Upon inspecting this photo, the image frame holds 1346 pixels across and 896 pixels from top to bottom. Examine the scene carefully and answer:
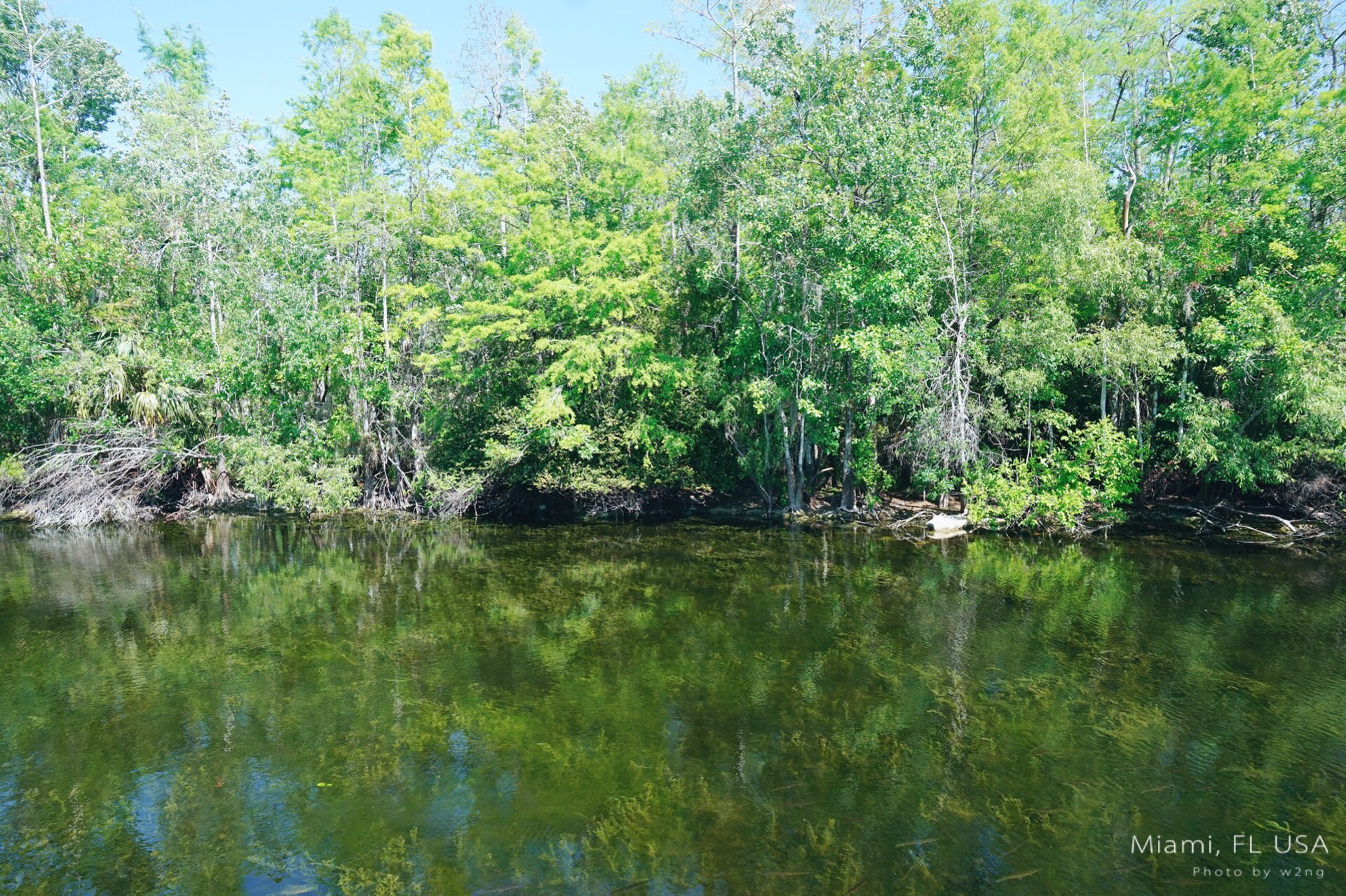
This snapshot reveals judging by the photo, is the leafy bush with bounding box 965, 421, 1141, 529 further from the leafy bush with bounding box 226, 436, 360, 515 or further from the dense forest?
the leafy bush with bounding box 226, 436, 360, 515

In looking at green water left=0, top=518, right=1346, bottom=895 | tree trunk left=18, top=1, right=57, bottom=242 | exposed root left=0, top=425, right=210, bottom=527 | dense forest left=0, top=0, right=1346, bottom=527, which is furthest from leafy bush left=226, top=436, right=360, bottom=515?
tree trunk left=18, top=1, right=57, bottom=242

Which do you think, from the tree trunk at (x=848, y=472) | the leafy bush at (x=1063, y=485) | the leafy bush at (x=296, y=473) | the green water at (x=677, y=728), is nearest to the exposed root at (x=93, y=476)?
the leafy bush at (x=296, y=473)

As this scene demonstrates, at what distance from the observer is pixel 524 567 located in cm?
1611

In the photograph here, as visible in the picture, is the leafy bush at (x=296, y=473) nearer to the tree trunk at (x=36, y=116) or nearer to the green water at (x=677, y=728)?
the green water at (x=677, y=728)

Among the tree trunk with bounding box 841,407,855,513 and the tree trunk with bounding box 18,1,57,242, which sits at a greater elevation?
the tree trunk with bounding box 18,1,57,242

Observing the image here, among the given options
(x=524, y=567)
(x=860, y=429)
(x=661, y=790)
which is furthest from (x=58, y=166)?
(x=661, y=790)

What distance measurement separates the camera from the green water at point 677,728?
6.43m

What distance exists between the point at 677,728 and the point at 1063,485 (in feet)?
43.0

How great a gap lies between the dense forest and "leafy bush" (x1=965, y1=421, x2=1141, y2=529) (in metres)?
0.08

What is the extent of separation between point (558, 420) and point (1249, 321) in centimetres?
1563

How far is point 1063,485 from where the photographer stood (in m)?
17.8

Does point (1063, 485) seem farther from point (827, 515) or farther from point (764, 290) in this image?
point (764, 290)

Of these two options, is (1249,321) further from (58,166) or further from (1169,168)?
(58,166)

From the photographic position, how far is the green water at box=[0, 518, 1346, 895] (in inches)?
253
